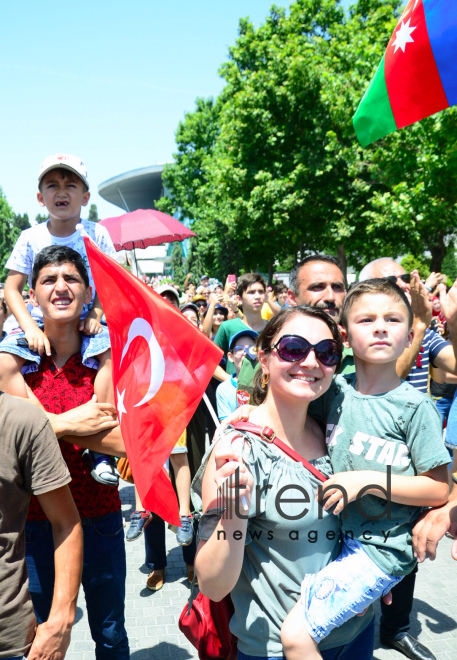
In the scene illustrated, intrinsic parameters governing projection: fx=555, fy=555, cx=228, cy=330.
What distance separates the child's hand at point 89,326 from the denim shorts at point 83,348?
0.08 feet

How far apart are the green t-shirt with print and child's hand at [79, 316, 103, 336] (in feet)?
4.06

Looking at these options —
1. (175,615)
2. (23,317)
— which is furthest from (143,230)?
(23,317)

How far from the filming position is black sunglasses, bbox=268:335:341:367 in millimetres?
1865

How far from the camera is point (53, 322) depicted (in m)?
2.50

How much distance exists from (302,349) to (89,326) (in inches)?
45.1

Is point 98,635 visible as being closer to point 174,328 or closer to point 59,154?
point 174,328

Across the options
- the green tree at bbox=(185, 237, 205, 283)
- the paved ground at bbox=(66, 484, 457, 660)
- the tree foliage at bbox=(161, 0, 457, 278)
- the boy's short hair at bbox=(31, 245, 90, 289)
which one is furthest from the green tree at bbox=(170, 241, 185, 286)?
the boy's short hair at bbox=(31, 245, 90, 289)

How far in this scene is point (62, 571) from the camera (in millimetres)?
2029

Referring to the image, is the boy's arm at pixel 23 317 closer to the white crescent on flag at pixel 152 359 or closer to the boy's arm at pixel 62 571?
the white crescent on flag at pixel 152 359

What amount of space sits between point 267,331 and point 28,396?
44.1 inches

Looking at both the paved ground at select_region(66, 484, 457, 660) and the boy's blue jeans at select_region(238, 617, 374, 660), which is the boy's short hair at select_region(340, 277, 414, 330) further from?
the paved ground at select_region(66, 484, 457, 660)

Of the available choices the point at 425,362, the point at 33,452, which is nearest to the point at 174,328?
the point at 33,452

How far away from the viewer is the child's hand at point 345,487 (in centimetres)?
178

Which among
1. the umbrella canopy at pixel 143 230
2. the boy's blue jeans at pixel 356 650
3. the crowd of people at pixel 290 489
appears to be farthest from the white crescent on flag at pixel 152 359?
the umbrella canopy at pixel 143 230
